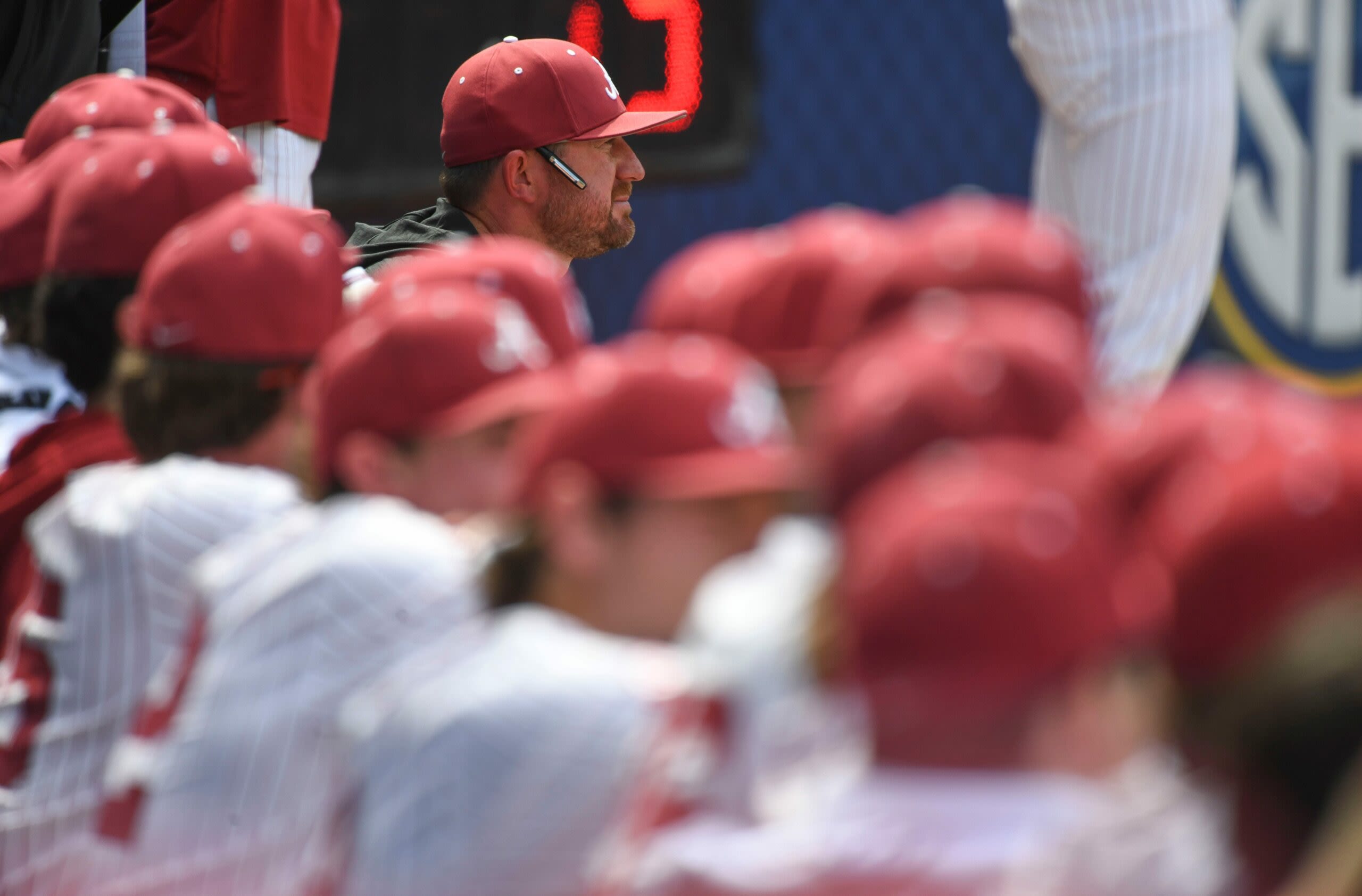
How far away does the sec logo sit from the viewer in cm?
519

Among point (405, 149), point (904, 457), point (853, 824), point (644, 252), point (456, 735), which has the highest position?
point (904, 457)

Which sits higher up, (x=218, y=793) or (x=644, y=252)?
(x=218, y=793)

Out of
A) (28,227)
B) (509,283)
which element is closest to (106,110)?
(28,227)

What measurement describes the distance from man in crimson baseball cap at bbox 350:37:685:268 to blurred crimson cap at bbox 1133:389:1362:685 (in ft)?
9.62

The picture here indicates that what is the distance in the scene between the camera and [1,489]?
248 cm

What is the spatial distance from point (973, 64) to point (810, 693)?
13.1ft

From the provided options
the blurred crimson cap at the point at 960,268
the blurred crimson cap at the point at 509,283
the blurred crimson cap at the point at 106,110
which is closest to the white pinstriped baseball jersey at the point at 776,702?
the blurred crimson cap at the point at 960,268

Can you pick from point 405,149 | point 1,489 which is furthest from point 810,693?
point 405,149

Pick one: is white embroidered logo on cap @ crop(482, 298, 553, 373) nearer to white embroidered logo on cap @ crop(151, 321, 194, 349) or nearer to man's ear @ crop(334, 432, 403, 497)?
man's ear @ crop(334, 432, 403, 497)

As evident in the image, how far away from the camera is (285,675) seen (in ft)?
6.01

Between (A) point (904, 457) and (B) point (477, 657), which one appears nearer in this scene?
(A) point (904, 457)

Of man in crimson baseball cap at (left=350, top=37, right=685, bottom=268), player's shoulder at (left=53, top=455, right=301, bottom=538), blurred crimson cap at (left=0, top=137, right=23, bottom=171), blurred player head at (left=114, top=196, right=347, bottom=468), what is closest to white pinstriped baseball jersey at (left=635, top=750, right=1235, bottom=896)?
player's shoulder at (left=53, top=455, right=301, bottom=538)

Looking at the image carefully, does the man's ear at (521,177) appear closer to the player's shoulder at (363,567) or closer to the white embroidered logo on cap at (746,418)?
the player's shoulder at (363,567)

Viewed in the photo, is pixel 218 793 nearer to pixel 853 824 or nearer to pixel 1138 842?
pixel 853 824
